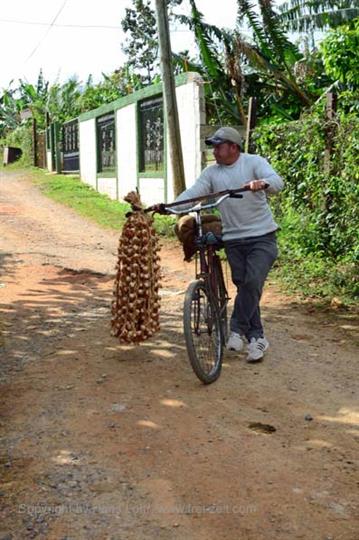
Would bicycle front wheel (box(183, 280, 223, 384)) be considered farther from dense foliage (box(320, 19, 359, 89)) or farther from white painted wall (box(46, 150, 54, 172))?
white painted wall (box(46, 150, 54, 172))

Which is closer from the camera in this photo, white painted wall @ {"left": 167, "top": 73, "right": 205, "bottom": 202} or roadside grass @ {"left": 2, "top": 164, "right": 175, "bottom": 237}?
white painted wall @ {"left": 167, "top": 73, "right": 205, "bottom": 202}

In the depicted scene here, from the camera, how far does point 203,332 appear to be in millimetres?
4504

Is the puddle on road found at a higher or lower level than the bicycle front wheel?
lower

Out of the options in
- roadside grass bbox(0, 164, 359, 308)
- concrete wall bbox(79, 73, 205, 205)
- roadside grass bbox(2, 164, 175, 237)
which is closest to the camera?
roadside grass bbox(0, 164, 359, 308)

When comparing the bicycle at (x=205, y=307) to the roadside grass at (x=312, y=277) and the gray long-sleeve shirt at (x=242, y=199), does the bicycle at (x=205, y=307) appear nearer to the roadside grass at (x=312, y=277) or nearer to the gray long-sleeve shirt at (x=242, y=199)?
the gray long-sleeve shirt at (x=242, y=199)

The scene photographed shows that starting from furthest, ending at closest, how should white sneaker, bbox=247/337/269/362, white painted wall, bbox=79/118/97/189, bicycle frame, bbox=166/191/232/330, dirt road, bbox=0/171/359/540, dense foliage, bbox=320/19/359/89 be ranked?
white painted wall, bbox=79/118/97/189 → dense foliage, bbox=320/19/359/89 → white sneaker, bbox=247/337/269/362 → bicycle frame, bbox=166/191/232/330 → dirt road, bbox=0/171/359/540

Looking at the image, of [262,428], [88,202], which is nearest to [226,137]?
[262,428]

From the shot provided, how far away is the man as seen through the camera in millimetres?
4715

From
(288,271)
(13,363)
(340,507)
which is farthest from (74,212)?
(340,507)

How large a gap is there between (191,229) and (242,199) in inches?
17.6

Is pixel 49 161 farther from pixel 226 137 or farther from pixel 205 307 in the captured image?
pixel 205 307

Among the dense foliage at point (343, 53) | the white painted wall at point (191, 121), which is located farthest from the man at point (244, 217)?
the white painted wall at point (191, 121)

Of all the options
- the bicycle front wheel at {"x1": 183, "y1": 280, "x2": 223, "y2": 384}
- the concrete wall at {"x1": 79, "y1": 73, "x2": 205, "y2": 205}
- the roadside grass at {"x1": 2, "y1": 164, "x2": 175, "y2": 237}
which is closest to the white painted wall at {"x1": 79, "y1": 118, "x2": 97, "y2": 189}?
the concrete wall at {"x1": 79, "y1": 73, "x2": 205, "y2": 205}

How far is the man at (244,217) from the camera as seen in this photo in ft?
15.5
